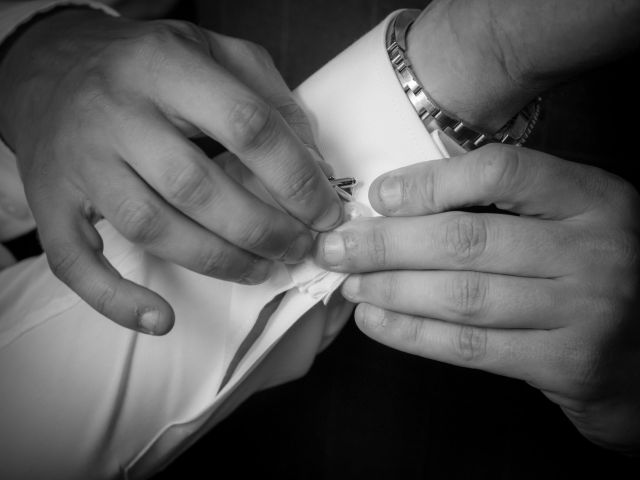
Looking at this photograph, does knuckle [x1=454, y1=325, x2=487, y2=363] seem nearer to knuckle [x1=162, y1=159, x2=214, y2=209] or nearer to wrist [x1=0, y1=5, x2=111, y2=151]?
knuckle [x1=162, y1=159, x2=214, y2=209]

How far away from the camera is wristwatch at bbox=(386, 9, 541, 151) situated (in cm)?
43

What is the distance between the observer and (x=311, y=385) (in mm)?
880

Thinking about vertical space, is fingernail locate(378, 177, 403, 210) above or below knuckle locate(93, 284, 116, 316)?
above

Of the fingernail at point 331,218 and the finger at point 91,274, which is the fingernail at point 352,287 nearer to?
the fingernail at point 331,218

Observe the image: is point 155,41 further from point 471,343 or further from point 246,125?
point 471,343

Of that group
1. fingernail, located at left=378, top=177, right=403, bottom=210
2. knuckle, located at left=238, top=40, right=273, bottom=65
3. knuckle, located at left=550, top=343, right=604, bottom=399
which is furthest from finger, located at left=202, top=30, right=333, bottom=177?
knuckle, located at left=550, top=343, right=604, bottom=399

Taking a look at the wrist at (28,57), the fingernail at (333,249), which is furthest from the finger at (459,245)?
the wrist at (28,57)

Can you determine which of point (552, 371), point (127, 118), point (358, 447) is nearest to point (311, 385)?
point (358, 447)

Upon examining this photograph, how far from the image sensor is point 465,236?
1.26ft

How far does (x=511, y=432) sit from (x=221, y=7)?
103cm

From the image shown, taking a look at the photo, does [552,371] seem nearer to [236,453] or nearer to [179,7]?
[236,453]

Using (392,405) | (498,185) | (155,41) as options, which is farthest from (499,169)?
(392,405)

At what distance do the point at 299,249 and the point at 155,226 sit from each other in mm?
129

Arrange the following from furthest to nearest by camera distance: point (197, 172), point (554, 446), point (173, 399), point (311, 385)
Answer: point (311, 385)
point (554, 446)
point (173, 399)
point (197, 172)
